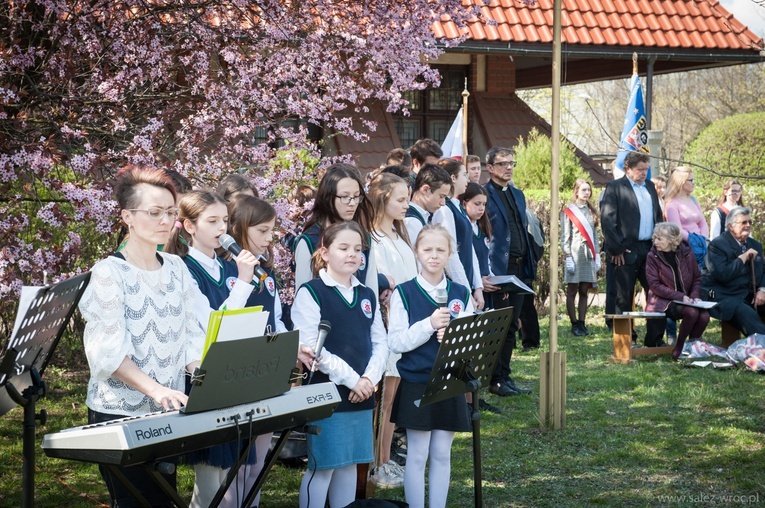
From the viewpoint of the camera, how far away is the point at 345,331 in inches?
193

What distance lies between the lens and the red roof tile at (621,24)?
15.5m

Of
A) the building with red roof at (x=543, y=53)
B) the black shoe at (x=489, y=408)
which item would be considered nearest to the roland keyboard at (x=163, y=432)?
the black shoe at (x=489, y=408)

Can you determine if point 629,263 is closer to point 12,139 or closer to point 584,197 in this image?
point 584,197

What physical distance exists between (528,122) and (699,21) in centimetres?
366

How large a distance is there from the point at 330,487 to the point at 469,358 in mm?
1038

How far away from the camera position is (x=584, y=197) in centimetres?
1240

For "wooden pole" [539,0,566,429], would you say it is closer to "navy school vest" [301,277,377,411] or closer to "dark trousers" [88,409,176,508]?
"navy school vest" [301,277,377,411]

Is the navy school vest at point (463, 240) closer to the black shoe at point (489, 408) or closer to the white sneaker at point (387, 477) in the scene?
the black shoe at point (489, 408)

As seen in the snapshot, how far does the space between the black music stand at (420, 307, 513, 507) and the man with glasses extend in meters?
3.70

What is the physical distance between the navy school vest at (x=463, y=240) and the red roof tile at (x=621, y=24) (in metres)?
7.96

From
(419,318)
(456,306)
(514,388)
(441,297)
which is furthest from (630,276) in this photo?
(441,297)

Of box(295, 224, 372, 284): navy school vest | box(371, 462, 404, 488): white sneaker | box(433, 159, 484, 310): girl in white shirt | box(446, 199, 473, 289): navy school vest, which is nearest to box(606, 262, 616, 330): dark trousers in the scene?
box(433, 159, 484, 310): girl in white shirt

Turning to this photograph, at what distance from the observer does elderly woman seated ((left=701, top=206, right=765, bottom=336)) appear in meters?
10.4

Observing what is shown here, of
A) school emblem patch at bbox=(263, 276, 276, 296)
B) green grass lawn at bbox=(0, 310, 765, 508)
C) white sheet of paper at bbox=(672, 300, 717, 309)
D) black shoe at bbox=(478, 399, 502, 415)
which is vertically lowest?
green grass lawn at bbox=(0, 310, 765, 508)
